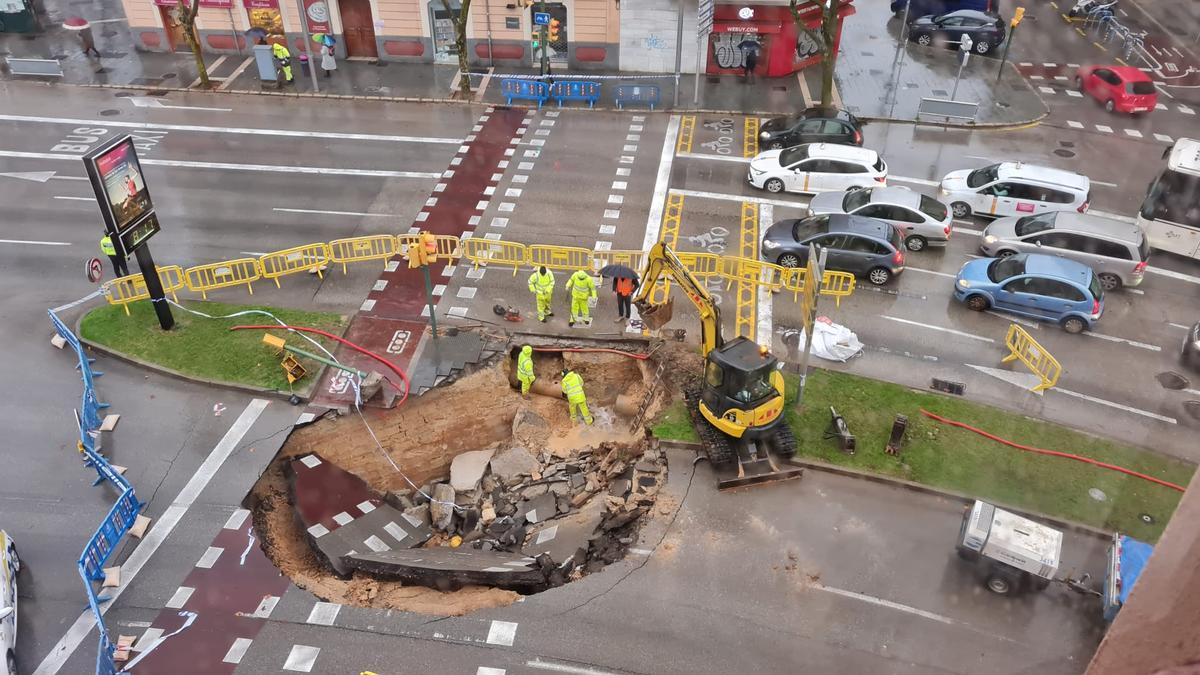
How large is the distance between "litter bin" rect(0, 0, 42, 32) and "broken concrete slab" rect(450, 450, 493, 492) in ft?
115

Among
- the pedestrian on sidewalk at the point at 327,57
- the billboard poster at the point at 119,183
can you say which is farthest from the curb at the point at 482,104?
the billboard poster at the point at 119,183

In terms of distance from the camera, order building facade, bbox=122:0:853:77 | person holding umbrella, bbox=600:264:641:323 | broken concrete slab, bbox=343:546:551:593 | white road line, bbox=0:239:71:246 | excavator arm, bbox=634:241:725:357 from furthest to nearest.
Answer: building facade, bbox=122:0:853:77 < white road line, bbox=0:239:71:246 < person holding umbrella, bbox=600:264:641:323 < excavator arm, bbox=634:241:725:357 < broken concrete slab, bbox=343:546:551:593

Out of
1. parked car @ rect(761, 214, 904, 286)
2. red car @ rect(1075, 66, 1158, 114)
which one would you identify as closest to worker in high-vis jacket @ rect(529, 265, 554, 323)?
parked car @ rect(761, 214, 904, 286)

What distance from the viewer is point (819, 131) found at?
1188 inches

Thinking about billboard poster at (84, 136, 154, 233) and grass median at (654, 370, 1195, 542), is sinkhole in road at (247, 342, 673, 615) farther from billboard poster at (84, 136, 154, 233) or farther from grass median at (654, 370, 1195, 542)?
billboard poster at (84, 136, 154, 233)

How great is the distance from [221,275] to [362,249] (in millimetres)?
3837

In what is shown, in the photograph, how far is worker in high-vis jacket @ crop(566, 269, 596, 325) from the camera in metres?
21.2

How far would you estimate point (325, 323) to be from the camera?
22.2 m

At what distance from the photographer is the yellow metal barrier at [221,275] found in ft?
76.7

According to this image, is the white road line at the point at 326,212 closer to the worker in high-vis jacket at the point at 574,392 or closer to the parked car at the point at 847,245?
the worker in high-vis jacket at the point at 574,392

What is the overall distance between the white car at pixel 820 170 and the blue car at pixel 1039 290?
5709 millimetres

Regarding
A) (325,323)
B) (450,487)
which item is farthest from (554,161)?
(450,487)

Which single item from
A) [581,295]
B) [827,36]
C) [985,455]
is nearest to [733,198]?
[827,36]

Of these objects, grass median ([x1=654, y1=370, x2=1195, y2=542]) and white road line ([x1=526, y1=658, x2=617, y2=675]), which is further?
grass median ([x1=654, y1=370, x2=1195, y2=542])
